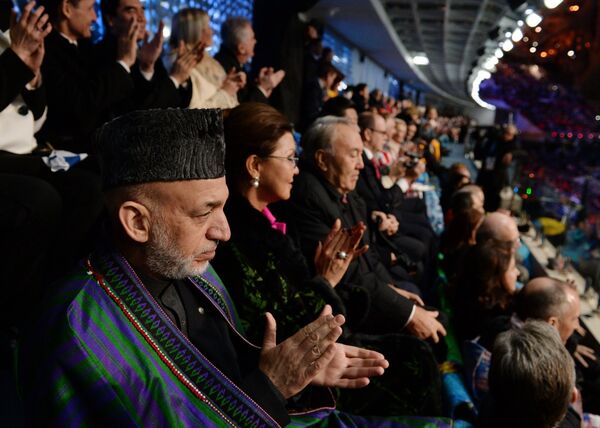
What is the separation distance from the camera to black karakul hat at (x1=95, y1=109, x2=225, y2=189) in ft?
3.95

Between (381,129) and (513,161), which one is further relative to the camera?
(513,161)

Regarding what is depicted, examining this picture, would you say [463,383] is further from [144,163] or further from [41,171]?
[41,171]

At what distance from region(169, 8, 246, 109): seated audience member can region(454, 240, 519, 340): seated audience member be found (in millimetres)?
1730

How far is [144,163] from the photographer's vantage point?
47.2 inches

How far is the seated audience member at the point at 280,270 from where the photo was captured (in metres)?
1.78

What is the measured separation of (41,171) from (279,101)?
3.42 metres

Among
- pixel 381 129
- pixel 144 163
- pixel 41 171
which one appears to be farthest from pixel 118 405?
pixel 381 129

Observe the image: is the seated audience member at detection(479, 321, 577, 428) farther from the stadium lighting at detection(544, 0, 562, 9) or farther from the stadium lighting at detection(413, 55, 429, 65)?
the stadium lighting at detection(413, 55, 429, 65)

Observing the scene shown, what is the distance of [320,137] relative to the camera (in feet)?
8.98

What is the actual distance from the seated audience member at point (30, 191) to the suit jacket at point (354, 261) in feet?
3.07

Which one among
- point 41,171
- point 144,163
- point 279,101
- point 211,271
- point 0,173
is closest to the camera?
point 144,163

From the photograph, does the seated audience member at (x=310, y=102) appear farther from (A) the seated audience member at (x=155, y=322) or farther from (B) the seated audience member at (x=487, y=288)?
(A) the seated audience member at (x=155, y=322)

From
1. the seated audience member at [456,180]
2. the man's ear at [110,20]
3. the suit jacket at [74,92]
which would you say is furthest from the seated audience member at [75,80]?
the seated audience member at [456,180]

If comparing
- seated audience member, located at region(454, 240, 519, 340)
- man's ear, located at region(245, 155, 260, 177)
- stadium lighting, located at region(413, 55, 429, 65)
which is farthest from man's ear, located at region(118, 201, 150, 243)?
stadium lighting, located at region(413, 55, 429, 65)
